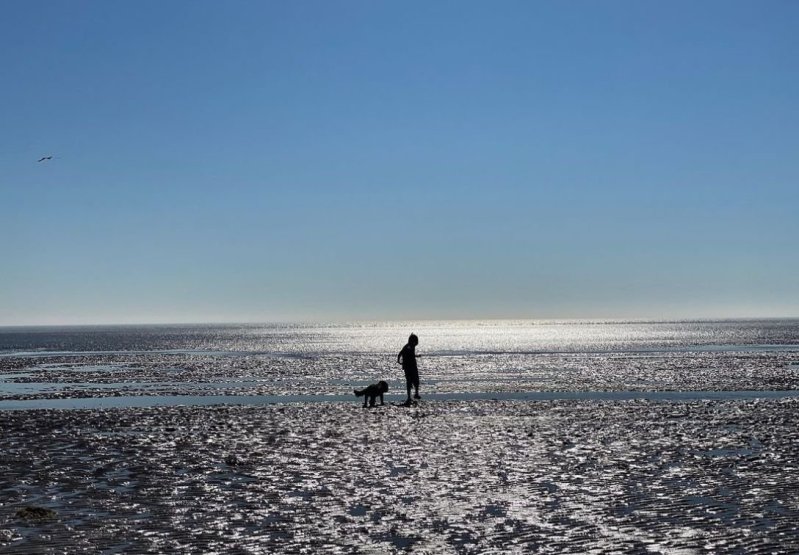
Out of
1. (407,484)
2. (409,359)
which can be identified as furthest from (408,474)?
(409,359)

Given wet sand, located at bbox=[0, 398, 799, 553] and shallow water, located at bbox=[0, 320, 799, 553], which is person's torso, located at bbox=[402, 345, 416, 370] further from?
wet sand, located at bbox=[0, 398, 799, 553]

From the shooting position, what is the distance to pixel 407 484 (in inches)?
579

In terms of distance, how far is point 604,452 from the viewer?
18.2 meters

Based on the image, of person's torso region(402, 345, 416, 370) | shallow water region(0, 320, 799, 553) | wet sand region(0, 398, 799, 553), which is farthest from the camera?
person's torso region(402, 345, 416, 370)

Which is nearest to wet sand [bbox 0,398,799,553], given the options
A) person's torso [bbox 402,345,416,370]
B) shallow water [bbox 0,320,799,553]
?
shallow water [bbox 0,320,799,553]

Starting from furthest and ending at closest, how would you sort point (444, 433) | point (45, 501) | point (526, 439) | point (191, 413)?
1. point (191, 413)
2. point (444, 433)
3. point (526, 439)
4. point (45, 501)

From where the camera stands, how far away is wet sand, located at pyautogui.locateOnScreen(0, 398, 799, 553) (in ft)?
36.3

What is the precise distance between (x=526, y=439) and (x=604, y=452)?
→ 253cm

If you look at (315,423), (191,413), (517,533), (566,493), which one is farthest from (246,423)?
(517,533)

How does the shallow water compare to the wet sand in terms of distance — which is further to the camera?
the shallow water

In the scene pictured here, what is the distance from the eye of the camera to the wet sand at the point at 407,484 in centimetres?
1106

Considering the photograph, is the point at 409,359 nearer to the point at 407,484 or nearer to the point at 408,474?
the point at 408,474

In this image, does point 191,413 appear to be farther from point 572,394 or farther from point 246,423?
A: point 572,394

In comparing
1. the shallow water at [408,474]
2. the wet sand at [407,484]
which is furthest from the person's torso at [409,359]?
the wet sand at [407,484]
